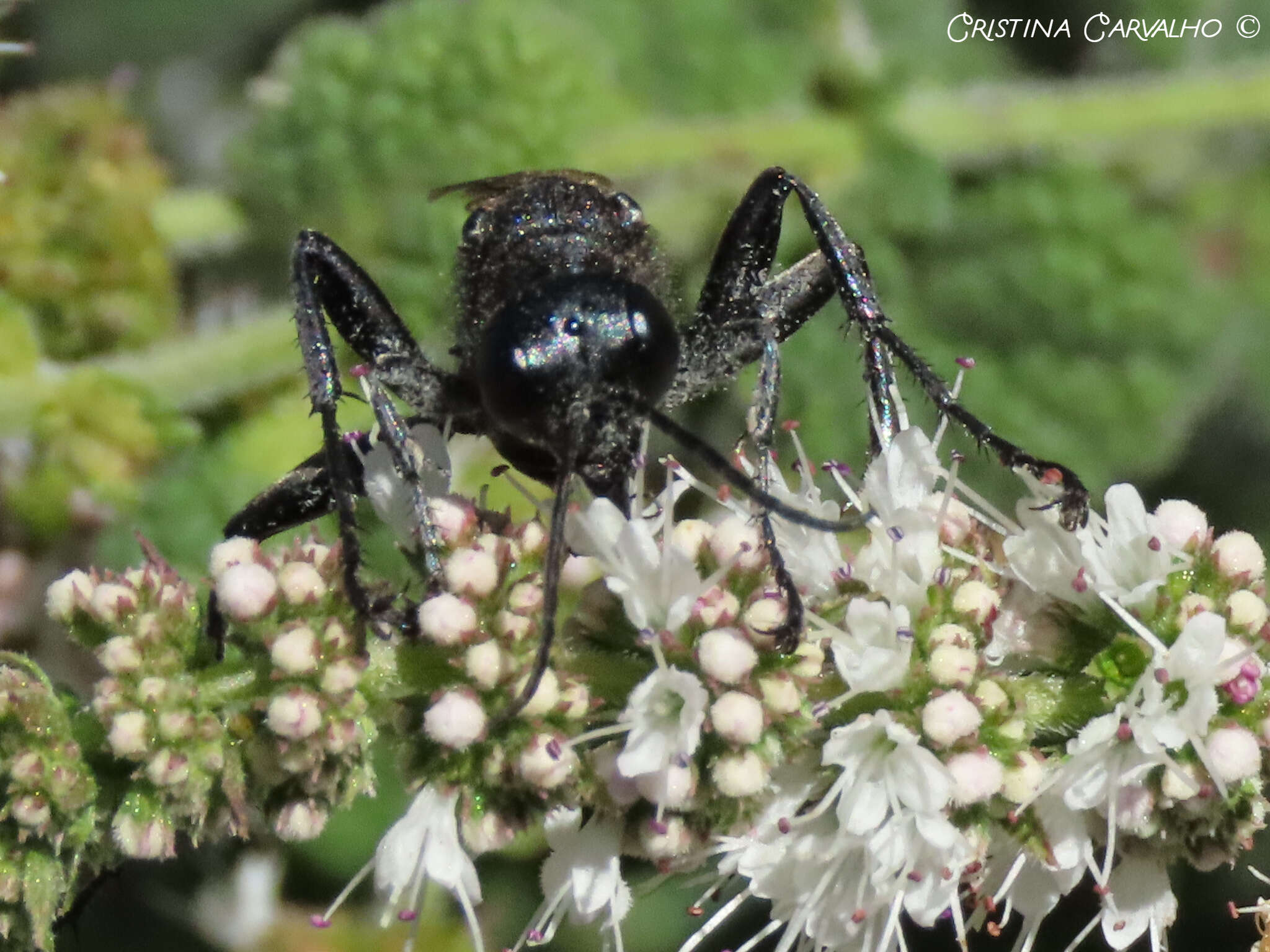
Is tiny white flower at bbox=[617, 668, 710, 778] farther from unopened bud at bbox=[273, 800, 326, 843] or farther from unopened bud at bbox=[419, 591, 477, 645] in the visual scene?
unopened bud at bbox=[273, 800, 326, 843]

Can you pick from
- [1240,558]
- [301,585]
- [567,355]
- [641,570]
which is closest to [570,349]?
[567,355]

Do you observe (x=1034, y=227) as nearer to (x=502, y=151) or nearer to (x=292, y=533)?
(x=502, y=151)

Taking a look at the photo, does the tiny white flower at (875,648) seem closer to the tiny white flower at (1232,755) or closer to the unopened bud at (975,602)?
the unopened bud at (975,602)

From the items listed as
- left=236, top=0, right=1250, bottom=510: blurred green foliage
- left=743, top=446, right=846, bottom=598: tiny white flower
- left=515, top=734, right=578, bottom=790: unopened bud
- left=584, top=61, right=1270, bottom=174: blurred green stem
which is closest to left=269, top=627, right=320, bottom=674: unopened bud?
left=515, top=734, right=578, bottom=790: unopened bud

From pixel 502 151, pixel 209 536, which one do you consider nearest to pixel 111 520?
pixel 209 536

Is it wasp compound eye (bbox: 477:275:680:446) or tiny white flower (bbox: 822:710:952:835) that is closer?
tiny white flower (bbox: 822:710:952:835)
